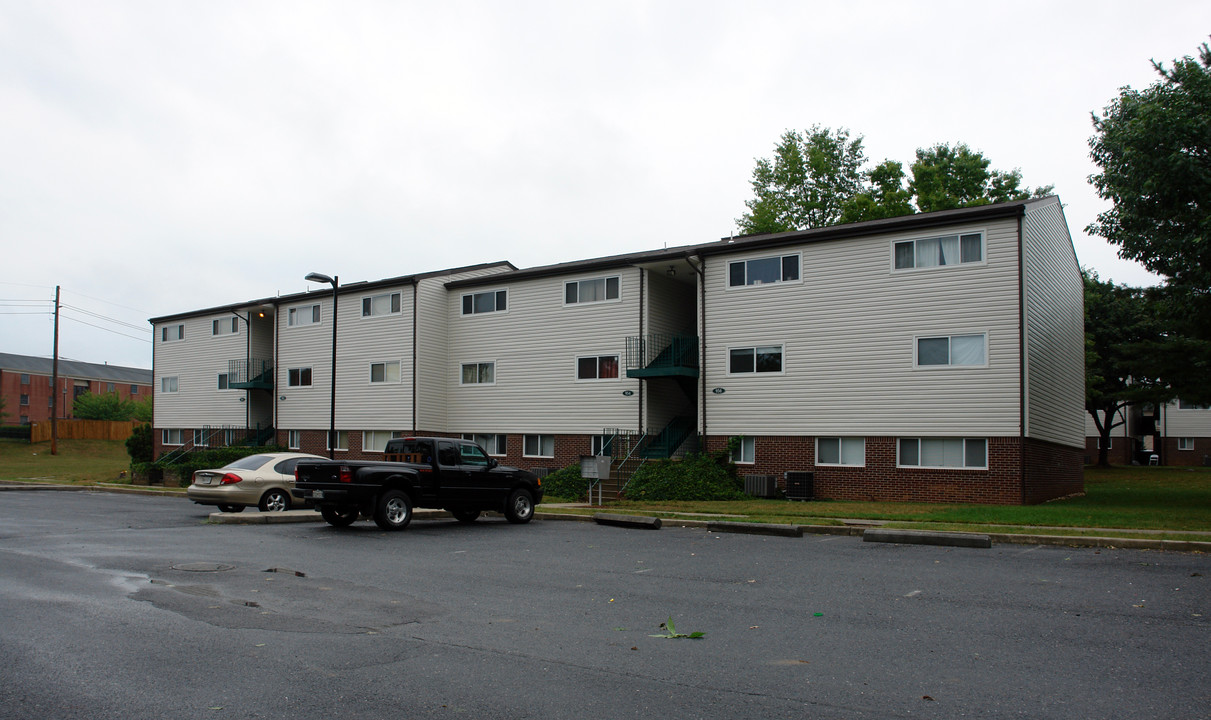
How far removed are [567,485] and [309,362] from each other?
16.0 metres

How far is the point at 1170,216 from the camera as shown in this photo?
21.0m

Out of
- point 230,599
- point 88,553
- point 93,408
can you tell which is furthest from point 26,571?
point 93,408

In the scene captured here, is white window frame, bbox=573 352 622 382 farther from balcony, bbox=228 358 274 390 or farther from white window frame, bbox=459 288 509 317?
balcony, bbox=228 358 274 390

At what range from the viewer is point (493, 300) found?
33.5 m

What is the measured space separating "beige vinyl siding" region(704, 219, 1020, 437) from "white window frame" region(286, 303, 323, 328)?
1855 cm

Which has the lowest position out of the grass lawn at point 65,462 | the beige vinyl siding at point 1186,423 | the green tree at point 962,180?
the grass lawn at point 65,462

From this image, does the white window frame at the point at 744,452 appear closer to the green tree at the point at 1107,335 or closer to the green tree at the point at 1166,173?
the green tree at the point at 1166,173

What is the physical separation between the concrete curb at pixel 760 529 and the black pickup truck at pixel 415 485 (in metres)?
4.30

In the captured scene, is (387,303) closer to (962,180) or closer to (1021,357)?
(1021,357)

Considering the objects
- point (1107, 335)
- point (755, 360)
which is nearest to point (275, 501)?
point (755, 360)

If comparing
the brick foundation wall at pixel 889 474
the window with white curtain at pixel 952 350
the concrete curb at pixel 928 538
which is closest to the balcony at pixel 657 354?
the brick foundation wall at pixel 889 474

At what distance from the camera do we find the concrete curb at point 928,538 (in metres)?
13.5

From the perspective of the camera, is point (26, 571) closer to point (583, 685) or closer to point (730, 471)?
point (583, 685)

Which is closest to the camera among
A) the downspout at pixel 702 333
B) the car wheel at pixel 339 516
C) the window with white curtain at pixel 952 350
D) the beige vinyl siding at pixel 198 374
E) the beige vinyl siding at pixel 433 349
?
the car wheel at pixel 339 516
